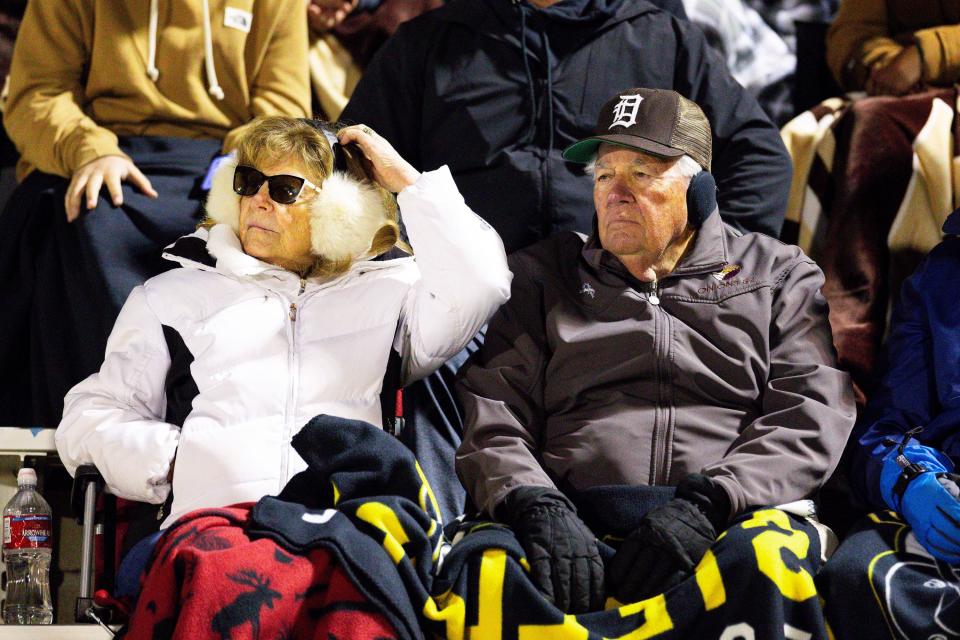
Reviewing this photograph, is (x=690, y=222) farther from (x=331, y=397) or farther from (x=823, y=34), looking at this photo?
(x=823, y=34)

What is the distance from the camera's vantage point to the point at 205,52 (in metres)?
A: 3.25

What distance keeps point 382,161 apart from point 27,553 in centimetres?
103

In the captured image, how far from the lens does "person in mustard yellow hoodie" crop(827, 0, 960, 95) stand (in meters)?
3.24

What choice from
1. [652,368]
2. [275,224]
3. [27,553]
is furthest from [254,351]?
[652,368]

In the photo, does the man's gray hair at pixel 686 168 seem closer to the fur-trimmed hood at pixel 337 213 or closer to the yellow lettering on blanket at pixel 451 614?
the fur-trimmed hood at pixel 337 213

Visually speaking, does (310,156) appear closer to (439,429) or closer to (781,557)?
(439,429)

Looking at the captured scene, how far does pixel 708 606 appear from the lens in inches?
74.8

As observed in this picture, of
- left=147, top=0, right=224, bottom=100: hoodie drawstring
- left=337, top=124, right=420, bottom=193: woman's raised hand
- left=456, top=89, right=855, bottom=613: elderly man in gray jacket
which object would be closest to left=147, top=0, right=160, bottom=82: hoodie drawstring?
left=147, top=0, right=224, bottom=100: hoodie drawstring

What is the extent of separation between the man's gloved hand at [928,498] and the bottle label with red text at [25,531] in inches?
61.1

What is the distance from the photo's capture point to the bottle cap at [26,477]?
7.86 ft

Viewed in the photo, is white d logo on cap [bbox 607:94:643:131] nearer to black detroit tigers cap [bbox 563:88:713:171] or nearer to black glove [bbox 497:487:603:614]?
black detroit tigers cap [bbox 563:88:713:171]

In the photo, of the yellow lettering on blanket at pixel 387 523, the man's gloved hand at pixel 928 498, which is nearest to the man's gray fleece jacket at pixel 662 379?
the man's gloved hand at pixel 928 498

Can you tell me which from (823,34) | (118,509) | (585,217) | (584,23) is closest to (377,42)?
(584,23)

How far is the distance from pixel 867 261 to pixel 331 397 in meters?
1.36
